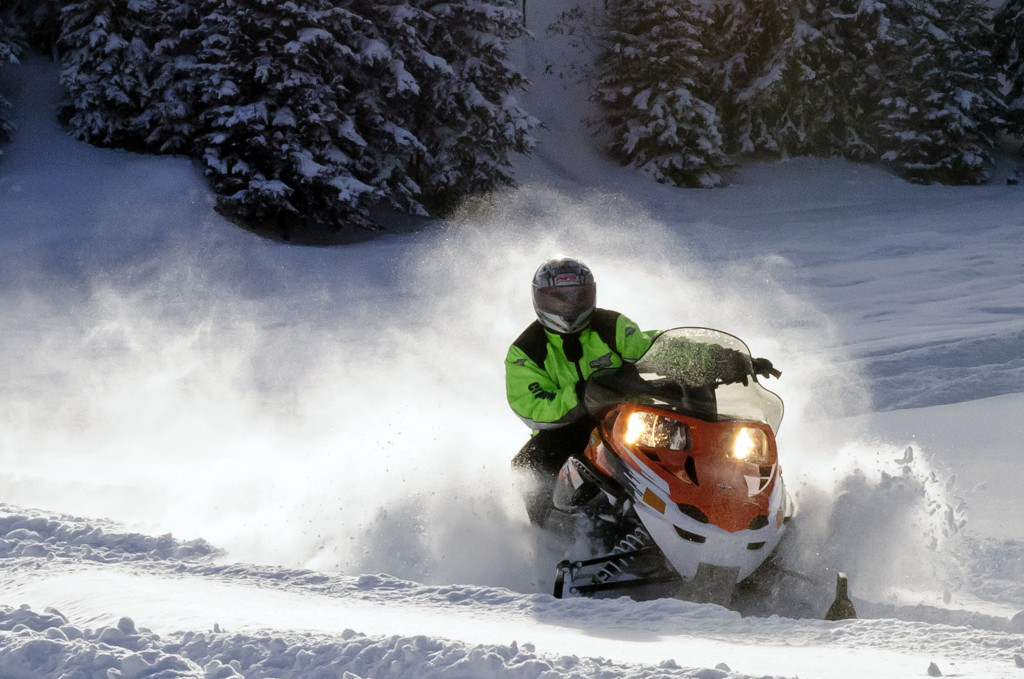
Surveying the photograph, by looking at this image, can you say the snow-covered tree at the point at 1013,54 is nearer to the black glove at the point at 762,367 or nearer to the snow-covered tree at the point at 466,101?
the snow-covered tree at the point at 466,101

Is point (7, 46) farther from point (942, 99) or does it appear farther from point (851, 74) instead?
point (942, 99)

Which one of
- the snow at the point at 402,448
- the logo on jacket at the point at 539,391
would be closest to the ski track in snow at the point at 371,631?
the snow at the point at 402,448

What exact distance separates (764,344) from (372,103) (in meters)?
12.8

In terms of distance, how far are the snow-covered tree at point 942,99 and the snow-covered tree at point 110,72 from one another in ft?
72.1

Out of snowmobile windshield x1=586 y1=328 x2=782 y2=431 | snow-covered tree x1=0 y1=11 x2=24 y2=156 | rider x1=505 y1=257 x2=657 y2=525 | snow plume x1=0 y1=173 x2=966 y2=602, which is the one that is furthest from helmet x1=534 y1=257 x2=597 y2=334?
snow-covered tree x1=0 y1=11 x2=24 y2=156

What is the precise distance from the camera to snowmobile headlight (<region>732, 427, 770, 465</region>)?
14.0 feet

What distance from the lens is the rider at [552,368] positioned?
210 inches

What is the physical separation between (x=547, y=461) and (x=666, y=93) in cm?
2479

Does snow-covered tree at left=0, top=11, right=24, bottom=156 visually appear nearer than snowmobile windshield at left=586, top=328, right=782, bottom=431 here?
No

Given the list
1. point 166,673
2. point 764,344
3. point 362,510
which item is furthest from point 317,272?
point 166,673

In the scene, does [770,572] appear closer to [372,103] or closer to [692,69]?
[372,103]

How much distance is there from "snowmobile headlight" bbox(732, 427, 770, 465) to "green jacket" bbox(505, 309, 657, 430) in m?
1.04

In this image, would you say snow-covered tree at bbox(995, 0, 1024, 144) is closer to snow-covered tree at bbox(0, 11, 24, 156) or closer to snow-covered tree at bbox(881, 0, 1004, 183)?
snow-covered tree at bbox(881, 0, 1004, 183)

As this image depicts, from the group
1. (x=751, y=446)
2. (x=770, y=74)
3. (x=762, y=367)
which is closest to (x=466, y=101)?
(x=770, y=74)
